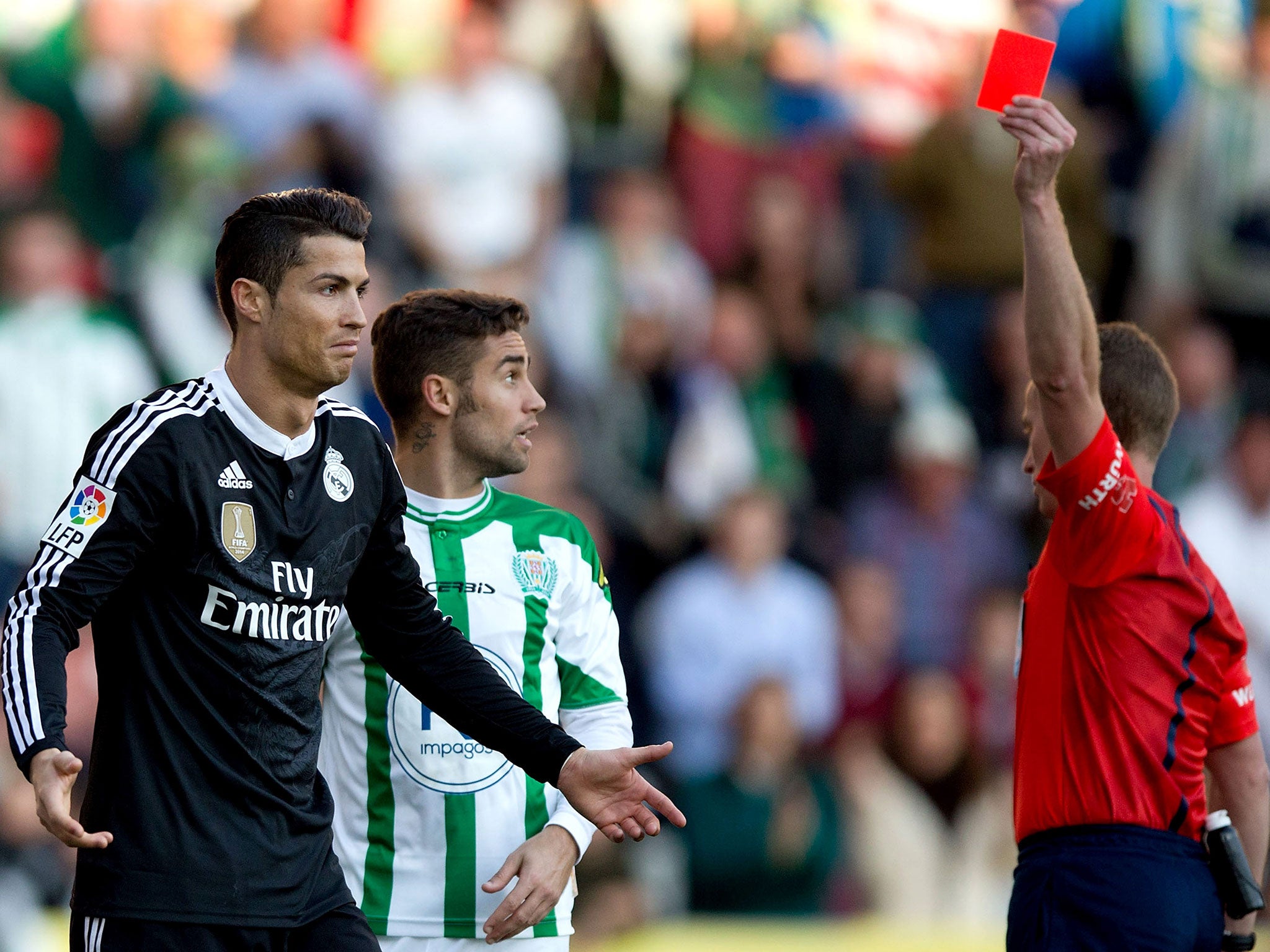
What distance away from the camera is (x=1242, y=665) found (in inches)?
170

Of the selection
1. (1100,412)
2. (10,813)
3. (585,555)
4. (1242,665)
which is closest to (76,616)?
(585,555)

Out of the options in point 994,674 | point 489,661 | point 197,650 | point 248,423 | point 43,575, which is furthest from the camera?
point 994,674

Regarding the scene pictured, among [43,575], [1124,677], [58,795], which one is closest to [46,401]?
[43,575]

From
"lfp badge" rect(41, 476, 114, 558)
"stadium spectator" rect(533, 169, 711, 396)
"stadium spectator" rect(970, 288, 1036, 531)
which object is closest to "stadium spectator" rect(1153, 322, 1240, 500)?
"stadium spectator" rect(970, 288, 1036, 531)

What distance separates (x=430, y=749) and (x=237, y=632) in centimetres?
86

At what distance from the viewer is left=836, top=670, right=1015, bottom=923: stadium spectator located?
866 cm

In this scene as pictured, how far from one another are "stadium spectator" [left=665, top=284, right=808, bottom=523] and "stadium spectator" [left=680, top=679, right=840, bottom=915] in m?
1.58

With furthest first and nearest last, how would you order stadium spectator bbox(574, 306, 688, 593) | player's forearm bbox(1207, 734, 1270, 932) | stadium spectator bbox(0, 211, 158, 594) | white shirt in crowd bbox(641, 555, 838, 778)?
1. stadium spectator bbox(574, 306, 688, 593)
2. white shirt in crowd bbox(641, 555, 838, 778)
3. stadium spectator bbox(0, 211, 158, 594)
4. player's forearm bbox(1207, 734, 1270, 932)

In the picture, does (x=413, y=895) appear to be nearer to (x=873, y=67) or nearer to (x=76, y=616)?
(x=76, y=616)

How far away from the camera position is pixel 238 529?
11.9ft

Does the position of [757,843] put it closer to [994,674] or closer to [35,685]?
[994,674]

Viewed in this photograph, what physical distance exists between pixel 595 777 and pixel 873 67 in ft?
26.1

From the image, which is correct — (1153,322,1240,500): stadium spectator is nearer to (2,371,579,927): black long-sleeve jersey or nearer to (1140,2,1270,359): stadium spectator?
(1140,2,1270,359): stadium spectator

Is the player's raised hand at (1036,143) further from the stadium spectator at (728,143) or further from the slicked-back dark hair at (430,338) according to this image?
the stadium spectator at (728,143)
